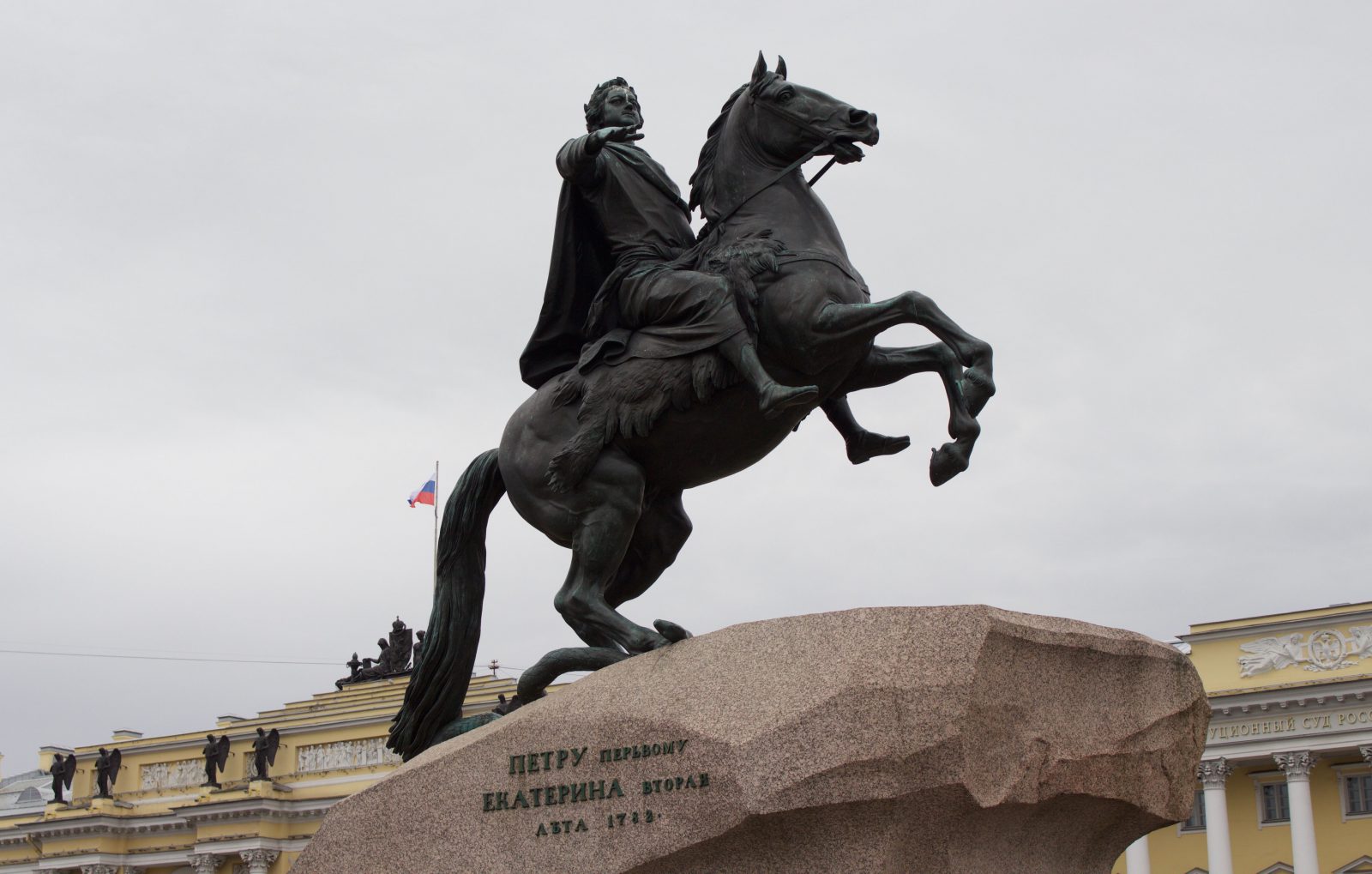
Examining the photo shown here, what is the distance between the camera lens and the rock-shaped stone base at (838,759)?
4.85m

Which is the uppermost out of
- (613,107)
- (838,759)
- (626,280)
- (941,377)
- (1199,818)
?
(1199,818)

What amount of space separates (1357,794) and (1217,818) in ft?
11.1

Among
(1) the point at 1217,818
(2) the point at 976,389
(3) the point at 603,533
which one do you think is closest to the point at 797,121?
(2) the point at 976,389

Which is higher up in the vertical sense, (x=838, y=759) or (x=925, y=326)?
(x=925, y=326)

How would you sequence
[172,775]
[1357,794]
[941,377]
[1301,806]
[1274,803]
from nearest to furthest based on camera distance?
[941,377] → [1301,806] → [1357,794] → [1274,803] → [172,775]

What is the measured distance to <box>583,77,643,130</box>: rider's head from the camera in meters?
6.90

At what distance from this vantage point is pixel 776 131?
6.40 meters

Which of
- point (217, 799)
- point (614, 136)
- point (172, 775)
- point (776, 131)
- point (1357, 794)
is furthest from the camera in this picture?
point (172, 775)

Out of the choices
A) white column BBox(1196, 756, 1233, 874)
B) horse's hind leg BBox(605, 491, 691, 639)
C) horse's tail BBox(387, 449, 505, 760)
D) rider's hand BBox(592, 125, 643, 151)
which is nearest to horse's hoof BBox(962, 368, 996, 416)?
horse's hind leg BBox(605, 491, 691, 639)

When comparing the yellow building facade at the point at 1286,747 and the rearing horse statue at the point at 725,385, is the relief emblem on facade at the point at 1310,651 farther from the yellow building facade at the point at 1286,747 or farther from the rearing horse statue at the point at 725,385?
the rearing horse statue at the point at 725,385

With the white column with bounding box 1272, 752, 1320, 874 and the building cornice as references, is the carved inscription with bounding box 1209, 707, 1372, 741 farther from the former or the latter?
the building cornice

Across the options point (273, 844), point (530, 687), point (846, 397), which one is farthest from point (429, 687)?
point (273, 844)

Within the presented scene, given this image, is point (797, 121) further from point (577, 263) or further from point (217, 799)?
point (217, 799)

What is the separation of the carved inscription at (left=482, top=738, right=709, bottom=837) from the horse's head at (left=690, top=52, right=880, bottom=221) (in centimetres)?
218
